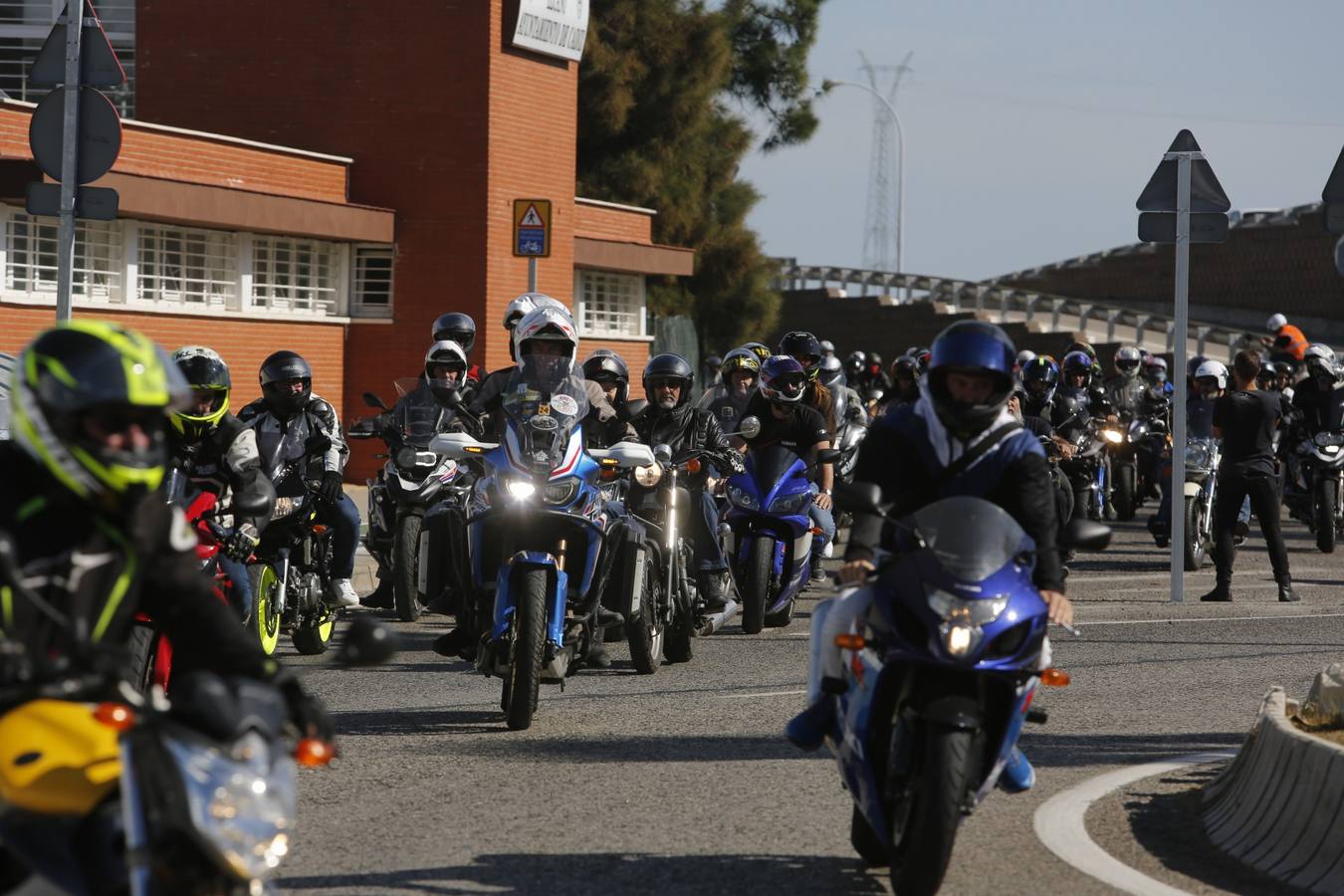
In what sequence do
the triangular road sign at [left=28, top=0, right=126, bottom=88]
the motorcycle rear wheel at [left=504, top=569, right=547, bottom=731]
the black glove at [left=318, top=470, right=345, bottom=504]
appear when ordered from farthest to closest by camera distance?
1. the triangular road sign at [left=28, top=0, right=126, bottom=88]
2. the black glove at [left=318, top=470, right=345, bottom=504]
3. the motorcycle rear wheel at [left=504, top=569, right=547, bottom=731]

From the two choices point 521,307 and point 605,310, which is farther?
point 605,310

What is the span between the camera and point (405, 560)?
1310 cm

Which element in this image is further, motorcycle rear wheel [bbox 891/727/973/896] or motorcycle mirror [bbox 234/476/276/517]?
motorcycle mirror [bbox 234/476/276/517]

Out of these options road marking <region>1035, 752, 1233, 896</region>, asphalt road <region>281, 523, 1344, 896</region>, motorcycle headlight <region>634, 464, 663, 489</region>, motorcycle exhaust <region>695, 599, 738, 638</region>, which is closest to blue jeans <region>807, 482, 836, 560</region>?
asphalt road <region>281, 523, 1344, 896</region>

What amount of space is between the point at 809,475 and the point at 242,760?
10003 millimetres

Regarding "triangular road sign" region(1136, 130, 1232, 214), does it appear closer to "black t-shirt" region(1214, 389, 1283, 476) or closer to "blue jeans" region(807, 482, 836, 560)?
"black t-shirt" region(1214, 389, 1283, 476)

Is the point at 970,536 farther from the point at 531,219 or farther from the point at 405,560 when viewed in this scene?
the point at 531,219

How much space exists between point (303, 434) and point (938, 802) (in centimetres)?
680

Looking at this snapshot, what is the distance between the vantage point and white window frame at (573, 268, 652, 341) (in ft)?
110

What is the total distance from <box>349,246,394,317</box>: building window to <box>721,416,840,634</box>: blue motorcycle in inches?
614

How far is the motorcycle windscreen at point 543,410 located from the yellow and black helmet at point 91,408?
17.8 ft

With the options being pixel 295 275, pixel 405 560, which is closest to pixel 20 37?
pixel 295 275

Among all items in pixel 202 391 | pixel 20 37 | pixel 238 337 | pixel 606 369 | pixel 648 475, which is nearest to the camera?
pixel 202 391

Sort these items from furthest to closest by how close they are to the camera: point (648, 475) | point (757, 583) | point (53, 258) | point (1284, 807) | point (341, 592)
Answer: point (53, 258) < point (757, 583) < point (341, 592) < point (648, 475) < point (1284, 807)
